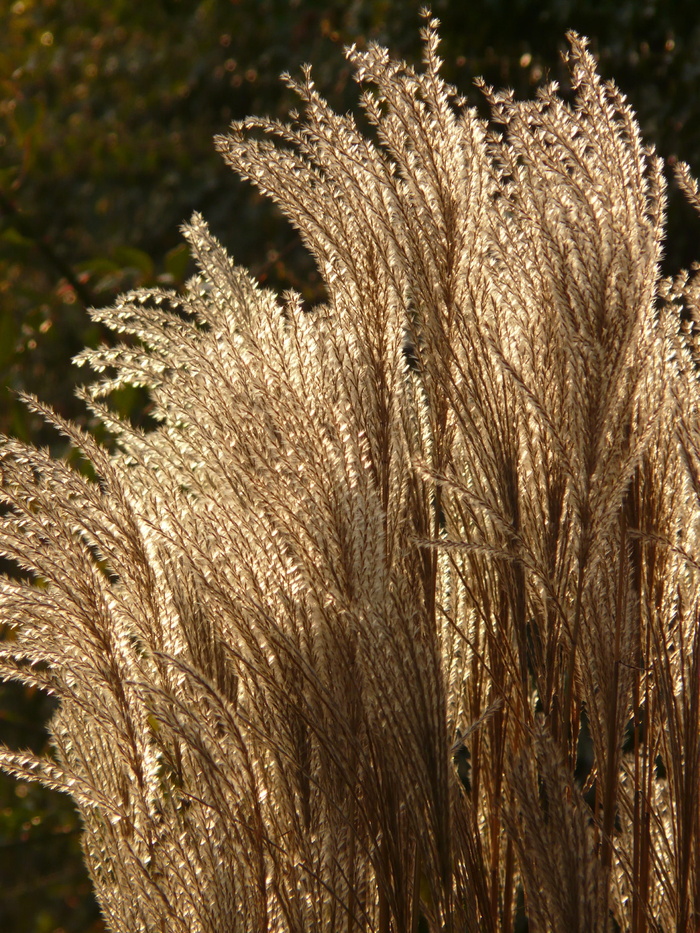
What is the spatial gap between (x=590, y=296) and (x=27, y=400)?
2.41 ft

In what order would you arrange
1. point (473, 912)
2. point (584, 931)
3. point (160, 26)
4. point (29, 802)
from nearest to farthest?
point (584, 931) → point (473, 912) → point (29, 802) → point (160, 26)

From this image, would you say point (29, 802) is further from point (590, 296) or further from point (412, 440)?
point (590, 296)

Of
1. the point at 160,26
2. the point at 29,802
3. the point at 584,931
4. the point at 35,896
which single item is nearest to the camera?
the point at 584,931

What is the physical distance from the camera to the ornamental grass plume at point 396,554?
1.12 metres

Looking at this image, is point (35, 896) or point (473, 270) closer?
point (473, 270)

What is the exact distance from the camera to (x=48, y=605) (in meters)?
1.22

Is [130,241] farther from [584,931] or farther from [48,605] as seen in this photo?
[584,931]

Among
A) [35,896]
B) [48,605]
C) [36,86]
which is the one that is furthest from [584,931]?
[36,86]

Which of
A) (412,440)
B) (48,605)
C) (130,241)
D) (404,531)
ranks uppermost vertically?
(130,241)

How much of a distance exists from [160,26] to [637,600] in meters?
4.05

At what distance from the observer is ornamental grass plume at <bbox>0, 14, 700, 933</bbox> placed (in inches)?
44.3

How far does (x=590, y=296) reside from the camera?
1139 mm

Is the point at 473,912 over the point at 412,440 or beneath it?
beneath

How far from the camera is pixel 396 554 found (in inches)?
49.8
